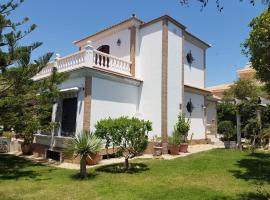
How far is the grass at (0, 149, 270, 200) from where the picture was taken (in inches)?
295

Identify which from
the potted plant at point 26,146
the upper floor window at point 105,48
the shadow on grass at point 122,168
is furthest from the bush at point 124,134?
the upper floor window at point 105,48

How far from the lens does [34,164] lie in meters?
13.2

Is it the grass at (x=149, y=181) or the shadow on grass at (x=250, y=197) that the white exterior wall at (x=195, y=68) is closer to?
the grass at (x=149, y=181)

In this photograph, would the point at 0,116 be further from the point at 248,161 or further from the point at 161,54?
the point at 248,161

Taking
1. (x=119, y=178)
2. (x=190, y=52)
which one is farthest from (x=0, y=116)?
(x=190, y=52)

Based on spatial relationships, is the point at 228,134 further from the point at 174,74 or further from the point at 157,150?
the point at 157,150

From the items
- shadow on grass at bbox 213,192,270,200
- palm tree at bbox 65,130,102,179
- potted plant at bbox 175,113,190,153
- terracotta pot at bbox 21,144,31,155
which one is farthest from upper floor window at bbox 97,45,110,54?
shadow on grass at bbox 213,192,270,200

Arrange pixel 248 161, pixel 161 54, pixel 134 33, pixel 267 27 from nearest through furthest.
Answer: pixel 267 27
pixel 248 161
pixel 161 54
pixel 134 33

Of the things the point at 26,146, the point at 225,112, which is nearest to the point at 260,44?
the point at 26,146

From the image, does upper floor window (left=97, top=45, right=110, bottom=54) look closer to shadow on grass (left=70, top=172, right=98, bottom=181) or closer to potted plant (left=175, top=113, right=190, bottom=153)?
potted plant (left=175, top=113, right=190, bottom=153)

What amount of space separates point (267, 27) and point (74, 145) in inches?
363

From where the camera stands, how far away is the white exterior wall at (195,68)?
2020cm

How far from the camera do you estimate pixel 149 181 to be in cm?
905

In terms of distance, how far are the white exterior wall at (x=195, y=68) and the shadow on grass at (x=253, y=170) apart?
8638mm
